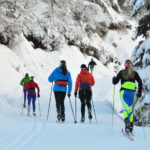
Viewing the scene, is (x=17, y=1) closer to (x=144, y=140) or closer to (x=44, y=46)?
(x=44, y=46)

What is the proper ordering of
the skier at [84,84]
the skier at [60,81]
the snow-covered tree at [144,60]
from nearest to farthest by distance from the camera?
the skier at [60,81] < the skier at [84,84] < the snow-covered tree at [144,60]

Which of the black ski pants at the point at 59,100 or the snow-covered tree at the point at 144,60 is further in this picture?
the snow-covered tree at the point at 144,60

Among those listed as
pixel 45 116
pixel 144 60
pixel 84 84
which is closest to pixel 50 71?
pixel 45 116

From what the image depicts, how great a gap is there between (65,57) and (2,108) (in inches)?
596

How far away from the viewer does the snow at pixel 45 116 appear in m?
4.75

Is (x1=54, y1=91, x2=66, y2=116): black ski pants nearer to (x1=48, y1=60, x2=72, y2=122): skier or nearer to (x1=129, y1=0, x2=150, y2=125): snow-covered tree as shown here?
(x1=48, y1=60, x2=72, y2=122): skier

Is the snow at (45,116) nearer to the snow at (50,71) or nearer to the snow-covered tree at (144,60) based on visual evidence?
the snow at (50,71)

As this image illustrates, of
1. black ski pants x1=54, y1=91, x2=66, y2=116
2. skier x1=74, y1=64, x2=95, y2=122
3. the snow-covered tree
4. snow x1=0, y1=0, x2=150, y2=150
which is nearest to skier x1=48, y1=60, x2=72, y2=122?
black ski pants x1=54, y1=91, x2=66, y2=116

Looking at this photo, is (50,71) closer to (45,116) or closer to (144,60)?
(45,116)

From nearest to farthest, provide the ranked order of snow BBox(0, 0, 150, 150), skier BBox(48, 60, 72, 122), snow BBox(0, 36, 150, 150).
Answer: snow BBox(0, 36, 150, 150) → snow BBox(0, 0, 150, 150) → skier BBox(48, 60, 72, 122)

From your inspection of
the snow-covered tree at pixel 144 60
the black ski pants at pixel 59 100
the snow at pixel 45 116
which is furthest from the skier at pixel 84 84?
the snow-covered tree at pixel 144 60

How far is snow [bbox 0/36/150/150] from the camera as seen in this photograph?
4.75 m

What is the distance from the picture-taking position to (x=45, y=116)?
448 inches

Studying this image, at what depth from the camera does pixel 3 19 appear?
16.9m
